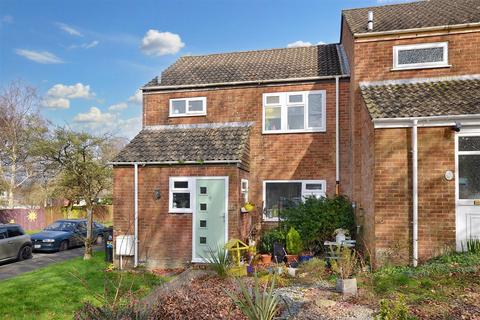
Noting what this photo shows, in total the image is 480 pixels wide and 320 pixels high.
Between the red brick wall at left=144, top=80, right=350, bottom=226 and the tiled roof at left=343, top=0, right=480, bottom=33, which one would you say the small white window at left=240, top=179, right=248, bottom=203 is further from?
the tiled roof at left=343, top=0, right=480, bottom=33

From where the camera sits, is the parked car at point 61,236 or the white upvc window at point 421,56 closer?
the white upvc window at point 421,56

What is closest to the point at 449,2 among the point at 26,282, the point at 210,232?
the point at 210,232

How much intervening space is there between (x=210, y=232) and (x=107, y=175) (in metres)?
5.08

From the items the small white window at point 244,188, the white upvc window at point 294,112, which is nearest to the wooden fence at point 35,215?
the small white window at point 244,188

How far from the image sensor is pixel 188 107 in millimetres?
13805

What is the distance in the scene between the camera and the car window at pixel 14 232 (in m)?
13.4

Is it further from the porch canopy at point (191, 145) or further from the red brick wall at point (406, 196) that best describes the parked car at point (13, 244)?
the red brick wall at point (406, 196)

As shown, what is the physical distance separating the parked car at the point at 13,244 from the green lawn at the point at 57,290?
8.55 ft

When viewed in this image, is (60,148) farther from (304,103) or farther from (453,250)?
(453,250)

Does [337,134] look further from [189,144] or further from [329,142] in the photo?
[189,144]

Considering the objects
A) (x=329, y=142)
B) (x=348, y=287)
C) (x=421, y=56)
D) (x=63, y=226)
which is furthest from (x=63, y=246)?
(x=421, y=56)

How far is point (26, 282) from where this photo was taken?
9766 mm

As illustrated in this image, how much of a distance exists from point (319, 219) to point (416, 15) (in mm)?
8167

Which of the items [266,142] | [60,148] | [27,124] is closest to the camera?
[60,148]
